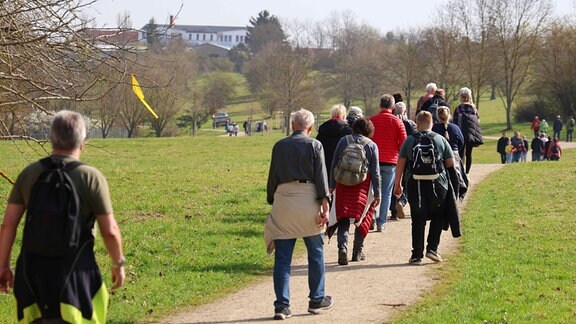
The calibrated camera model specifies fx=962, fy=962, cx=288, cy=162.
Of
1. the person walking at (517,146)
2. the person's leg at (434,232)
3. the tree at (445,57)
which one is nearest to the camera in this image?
the person's leg at (434,232)

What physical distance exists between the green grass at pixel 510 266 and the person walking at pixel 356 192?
114 centimetres

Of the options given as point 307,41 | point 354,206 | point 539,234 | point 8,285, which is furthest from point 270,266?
point 307,41

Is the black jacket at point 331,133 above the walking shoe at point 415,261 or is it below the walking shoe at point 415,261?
above

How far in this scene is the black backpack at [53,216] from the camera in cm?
562

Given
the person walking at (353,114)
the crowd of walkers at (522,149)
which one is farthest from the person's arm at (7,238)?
the crowd of walkers at (522,149)

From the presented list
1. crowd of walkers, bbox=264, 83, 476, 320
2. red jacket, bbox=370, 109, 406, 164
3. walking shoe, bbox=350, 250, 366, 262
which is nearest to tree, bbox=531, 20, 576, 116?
crowd of walkers, bbox=264, 83, 476, 320

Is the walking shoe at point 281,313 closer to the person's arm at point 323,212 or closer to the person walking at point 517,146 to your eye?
the person's arm at point 323,212

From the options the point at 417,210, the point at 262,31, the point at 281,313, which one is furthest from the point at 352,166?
the point at 262,31

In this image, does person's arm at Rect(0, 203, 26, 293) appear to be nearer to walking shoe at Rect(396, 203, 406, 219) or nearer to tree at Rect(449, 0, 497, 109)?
walking shoe at Rect(396, 203, 406, 219)

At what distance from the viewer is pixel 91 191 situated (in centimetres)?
574

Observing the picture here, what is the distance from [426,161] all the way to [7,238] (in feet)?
20.8

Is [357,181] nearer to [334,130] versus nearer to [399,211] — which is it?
→ [334,130]

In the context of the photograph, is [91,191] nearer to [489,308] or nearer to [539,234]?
[489,308]

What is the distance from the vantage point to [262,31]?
14425cm
